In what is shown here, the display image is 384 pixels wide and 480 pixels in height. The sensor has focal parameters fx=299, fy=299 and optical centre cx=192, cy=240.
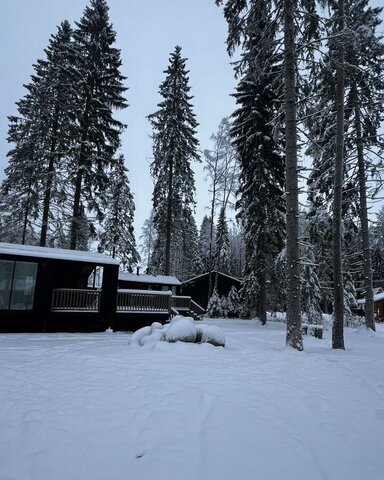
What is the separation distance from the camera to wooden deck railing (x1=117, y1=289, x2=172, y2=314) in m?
13.9

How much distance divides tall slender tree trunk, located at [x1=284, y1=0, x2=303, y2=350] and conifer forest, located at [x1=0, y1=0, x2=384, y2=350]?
0.03 m

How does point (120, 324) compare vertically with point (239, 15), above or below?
below

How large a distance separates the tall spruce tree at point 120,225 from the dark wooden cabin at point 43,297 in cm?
1595

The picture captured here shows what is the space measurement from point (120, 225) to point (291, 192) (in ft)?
72.6

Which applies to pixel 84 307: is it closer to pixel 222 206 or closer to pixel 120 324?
pixel 120 324

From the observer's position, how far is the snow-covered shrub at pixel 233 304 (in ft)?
80.5

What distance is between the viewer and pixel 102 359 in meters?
6.75

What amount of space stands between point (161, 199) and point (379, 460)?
21.6 m

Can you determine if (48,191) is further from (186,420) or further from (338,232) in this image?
(186,420)

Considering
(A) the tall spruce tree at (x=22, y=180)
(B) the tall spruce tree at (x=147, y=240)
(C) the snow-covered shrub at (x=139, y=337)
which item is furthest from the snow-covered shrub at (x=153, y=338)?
(B) the tall spruce tree at (x=147, y=240)

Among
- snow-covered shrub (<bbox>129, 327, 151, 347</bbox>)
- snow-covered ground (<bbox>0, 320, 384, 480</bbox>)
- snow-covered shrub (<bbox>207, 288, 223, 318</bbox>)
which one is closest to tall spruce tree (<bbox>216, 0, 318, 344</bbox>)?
snow-covered ground (<bbox>0, 320, 384, 480</bbox>)

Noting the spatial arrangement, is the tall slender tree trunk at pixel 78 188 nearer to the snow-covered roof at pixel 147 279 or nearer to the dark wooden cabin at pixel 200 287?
the snow-covered roof at pixel 147 279

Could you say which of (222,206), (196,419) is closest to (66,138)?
(222,206)

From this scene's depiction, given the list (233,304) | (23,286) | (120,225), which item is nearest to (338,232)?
(23,286)
